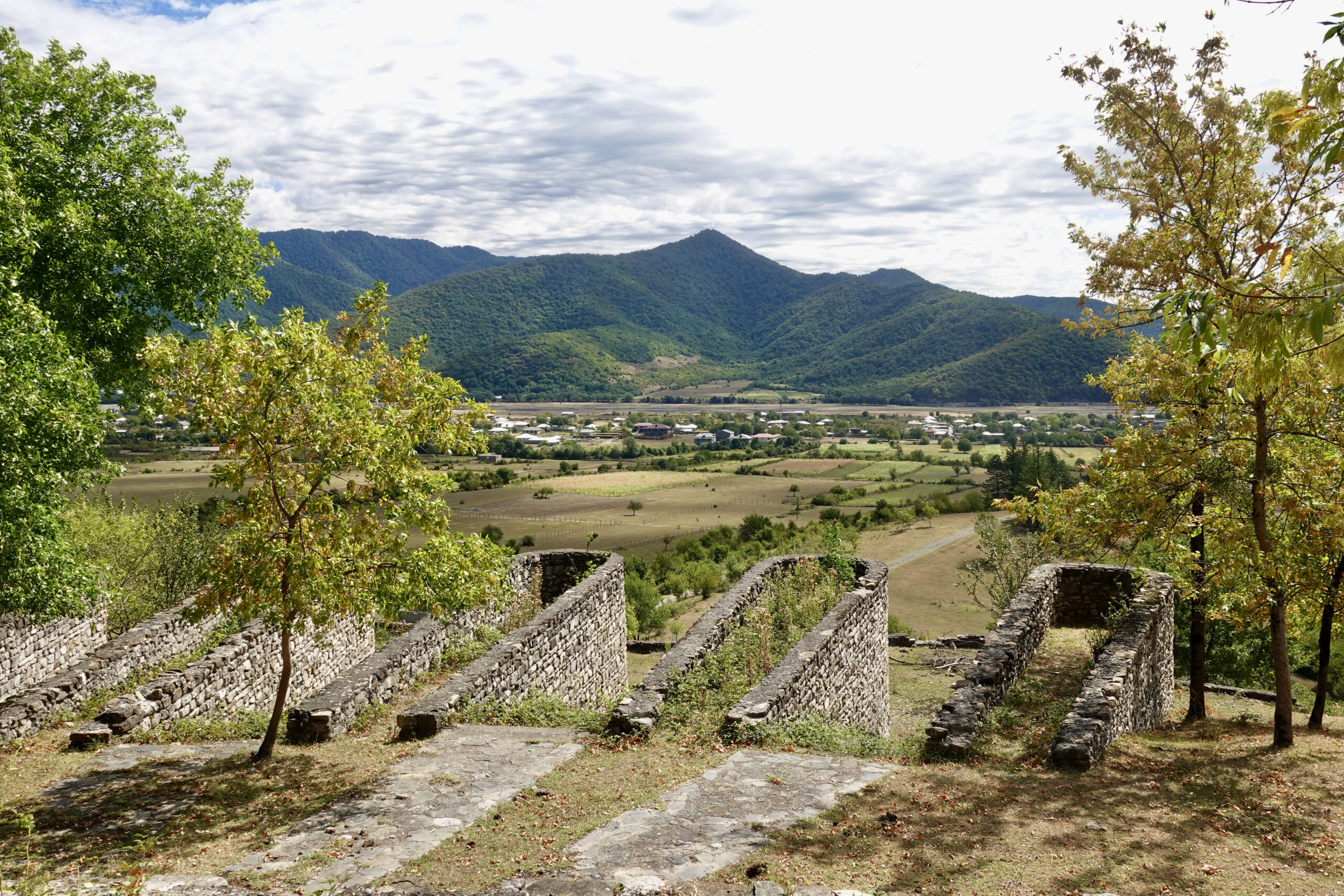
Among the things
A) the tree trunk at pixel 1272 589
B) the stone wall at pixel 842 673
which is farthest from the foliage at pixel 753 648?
the tree trunk at pixel 1272 589

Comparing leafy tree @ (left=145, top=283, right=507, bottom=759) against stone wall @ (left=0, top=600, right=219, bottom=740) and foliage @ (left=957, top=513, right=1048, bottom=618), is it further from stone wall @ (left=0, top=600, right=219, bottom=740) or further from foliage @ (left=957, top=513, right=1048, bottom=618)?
foliage @ (left=957, top=513, right=1048, bottom=618)

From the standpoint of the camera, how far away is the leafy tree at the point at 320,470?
28.1 feet

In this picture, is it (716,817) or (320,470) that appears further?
(320,470)

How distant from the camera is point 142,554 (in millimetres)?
20562

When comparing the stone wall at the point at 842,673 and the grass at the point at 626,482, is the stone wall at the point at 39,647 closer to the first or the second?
the stone wall at the point at 842,673

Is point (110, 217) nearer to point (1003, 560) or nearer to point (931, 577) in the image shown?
point (1003, 560)

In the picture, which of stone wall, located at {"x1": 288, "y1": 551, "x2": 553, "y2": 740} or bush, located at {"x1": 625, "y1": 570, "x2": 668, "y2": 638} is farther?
bush, located at {"x1": 625, "y1": 570, "x2": 668, "y2": 638}

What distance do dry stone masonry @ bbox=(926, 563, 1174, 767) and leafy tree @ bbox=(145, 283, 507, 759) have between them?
638 cm

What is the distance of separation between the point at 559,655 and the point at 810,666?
167 inches

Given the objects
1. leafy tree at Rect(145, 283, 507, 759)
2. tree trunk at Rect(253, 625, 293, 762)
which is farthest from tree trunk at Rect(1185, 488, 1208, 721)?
tree trunk at Rect(253, 625, 293, 762)

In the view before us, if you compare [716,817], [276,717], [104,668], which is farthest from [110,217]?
[716,817]

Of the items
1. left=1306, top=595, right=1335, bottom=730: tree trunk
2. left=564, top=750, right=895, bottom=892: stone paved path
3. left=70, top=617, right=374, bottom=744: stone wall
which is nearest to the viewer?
left=564, top=750, right=895, bottom=892: stone paved path

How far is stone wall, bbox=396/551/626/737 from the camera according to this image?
11.2 m

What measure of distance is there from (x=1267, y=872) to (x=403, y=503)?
848cm
